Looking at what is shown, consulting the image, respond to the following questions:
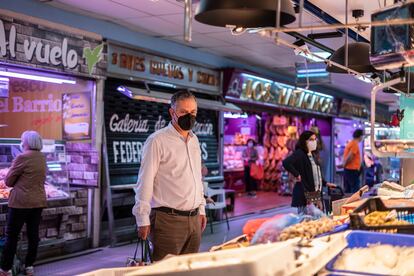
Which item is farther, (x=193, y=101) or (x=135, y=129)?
(x=135, y=129)

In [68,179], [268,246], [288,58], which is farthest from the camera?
[288,58]

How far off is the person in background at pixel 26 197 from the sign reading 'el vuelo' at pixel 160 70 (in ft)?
7.45

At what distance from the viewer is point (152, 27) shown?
863 centimetres

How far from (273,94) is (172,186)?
30.8ft

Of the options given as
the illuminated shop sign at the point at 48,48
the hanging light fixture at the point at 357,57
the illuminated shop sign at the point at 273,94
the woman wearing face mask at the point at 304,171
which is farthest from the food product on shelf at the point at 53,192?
the illuminated shop sign at the point at 273,94

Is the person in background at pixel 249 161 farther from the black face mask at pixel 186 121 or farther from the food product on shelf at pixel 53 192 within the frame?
the black face mask at pixel 186 121


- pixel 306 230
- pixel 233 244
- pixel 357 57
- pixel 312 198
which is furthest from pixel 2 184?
pixel 306 230

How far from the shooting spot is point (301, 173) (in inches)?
298

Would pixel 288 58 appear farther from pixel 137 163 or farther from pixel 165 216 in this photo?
pixel 165 216

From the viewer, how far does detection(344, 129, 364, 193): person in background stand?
12539 millimetres

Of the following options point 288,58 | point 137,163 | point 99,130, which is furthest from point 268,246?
point 288,58

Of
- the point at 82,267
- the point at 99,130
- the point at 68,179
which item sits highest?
the point at 99,130

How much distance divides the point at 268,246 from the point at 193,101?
2467 mm

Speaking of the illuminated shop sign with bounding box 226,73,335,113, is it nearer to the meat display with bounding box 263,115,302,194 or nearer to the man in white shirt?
the meat display with bounding box 263,115,302,194
